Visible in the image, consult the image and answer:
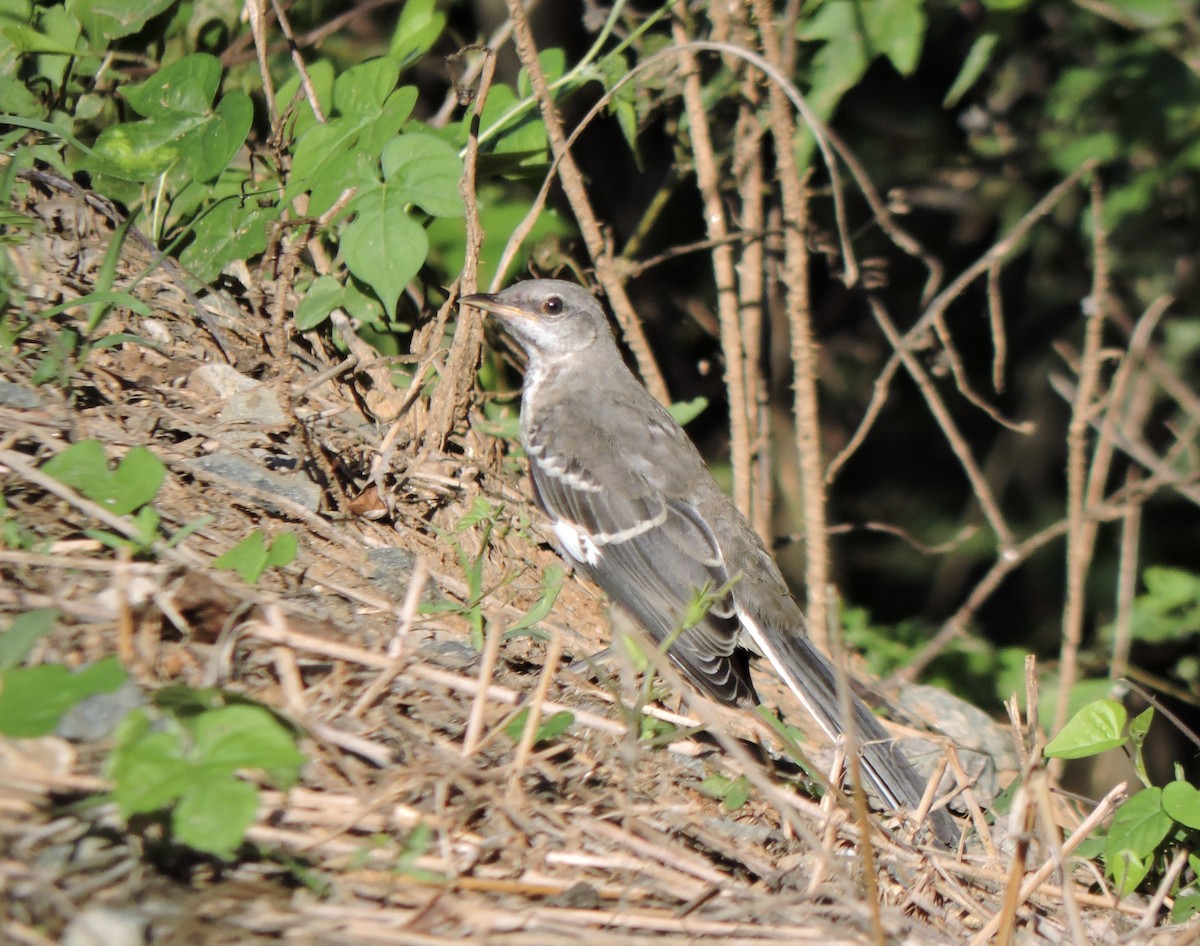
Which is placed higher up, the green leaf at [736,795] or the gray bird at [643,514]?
the gray bird at [643,514]

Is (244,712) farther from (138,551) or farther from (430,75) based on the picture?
(430,75)

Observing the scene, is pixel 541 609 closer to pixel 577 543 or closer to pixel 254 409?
pixel 577 543

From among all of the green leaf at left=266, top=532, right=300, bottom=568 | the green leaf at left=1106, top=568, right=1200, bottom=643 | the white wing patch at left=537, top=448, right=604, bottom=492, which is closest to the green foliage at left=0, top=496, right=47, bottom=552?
the green leaf at left=266, top=532, right=300, bottom=568

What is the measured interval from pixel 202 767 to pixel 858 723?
2.25 metres

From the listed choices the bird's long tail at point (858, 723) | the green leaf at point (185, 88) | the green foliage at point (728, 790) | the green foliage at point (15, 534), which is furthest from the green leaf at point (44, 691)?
the green leaf at point (185, 88)

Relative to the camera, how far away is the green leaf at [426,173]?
150 inches

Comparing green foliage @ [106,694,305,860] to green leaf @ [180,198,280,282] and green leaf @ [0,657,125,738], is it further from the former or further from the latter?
green leaf @ [180,198,280,282]

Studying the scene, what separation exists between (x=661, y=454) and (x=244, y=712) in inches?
108

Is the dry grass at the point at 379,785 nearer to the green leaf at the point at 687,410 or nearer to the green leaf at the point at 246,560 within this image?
the green leaf at the point at 246,560

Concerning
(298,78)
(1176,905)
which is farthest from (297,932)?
(298,78)

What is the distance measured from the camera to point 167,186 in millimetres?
3998

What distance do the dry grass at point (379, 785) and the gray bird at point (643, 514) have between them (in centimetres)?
36

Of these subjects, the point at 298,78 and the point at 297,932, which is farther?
the point at 298,78

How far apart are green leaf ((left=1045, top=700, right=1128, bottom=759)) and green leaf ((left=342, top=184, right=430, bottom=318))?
2.29m
